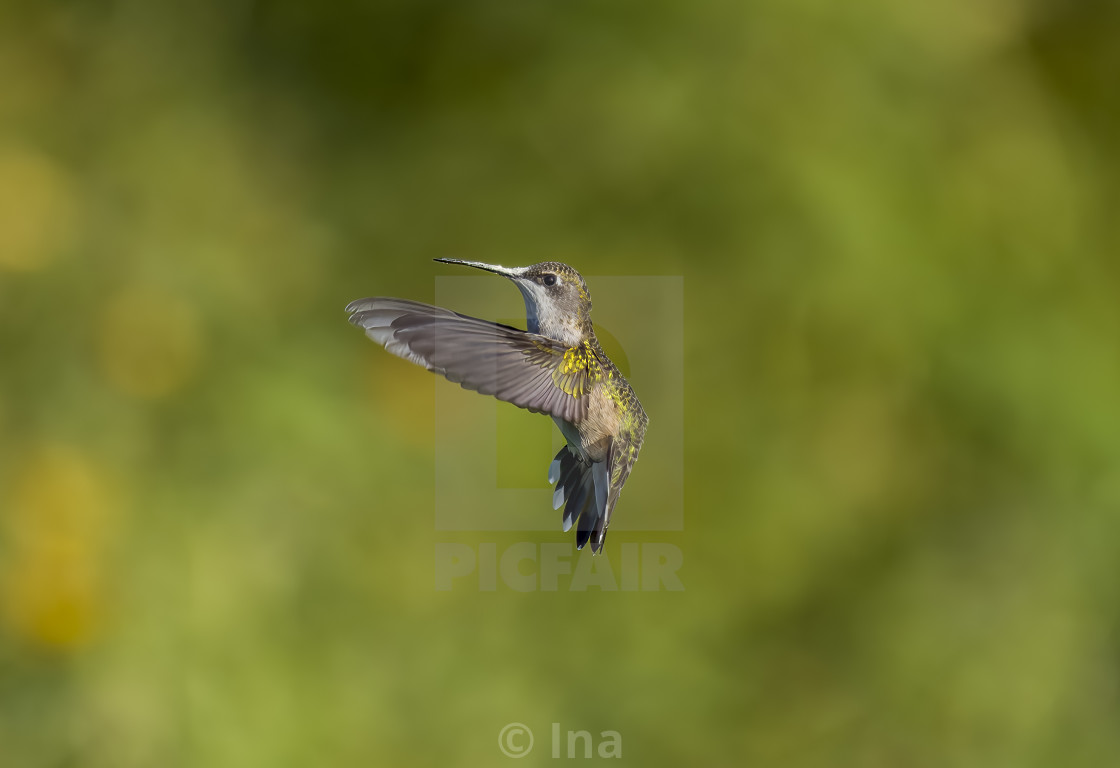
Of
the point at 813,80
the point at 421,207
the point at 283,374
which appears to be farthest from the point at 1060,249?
the point at 283,374

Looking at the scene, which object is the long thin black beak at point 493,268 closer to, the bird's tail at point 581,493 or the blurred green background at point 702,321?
the bird's tail at point 581,493

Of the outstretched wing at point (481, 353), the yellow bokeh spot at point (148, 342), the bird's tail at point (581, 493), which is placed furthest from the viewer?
the yellow bokeh spot at point (148, 342)

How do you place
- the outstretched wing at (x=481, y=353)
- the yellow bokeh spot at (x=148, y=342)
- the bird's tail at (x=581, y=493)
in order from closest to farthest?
the outstretched wing at (x=481, y=353) < the bird's tail at (x=581, y=493) < the yellow bokeh spot at (x=148, y=342)

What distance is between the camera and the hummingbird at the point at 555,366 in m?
0.43

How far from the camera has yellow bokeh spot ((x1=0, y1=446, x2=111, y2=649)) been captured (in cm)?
208

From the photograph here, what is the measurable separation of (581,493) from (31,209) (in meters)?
2.25

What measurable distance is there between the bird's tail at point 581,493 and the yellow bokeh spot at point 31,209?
2.15 m

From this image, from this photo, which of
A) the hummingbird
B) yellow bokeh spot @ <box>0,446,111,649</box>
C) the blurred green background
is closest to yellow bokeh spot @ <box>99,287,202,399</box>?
the blurred green background

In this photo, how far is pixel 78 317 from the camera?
2.21 metres

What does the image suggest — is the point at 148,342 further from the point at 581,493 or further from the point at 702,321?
the point at 581,493

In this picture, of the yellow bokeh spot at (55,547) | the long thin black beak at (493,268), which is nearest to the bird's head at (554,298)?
the long thin black beak at (493,268)

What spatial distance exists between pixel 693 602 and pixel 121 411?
158 cm

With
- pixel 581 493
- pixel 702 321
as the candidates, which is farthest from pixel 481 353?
pixel 702 321

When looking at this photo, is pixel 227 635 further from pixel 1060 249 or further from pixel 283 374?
pixel 1060 249
